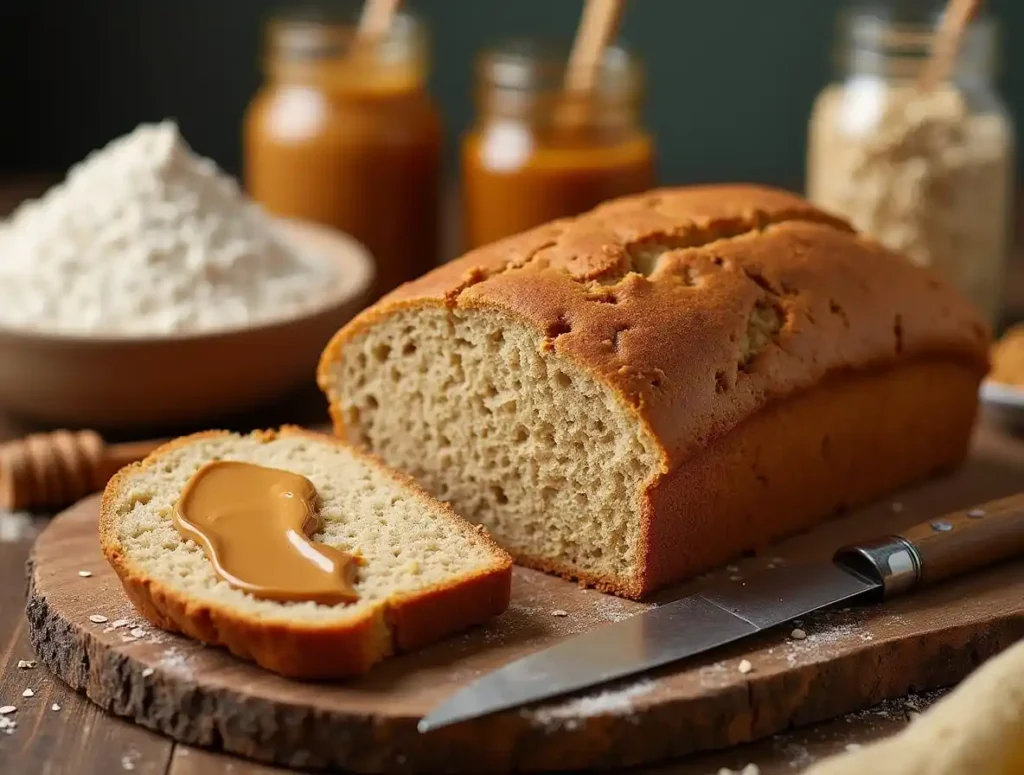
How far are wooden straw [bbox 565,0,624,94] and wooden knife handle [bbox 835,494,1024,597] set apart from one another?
5.87 feet

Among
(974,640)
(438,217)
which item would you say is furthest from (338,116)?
(974,640)

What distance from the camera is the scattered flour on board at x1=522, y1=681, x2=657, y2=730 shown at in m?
2.38

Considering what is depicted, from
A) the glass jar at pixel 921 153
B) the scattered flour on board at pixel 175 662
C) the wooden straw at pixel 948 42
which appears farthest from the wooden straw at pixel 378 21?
the scattered flour on board at pixel 175 662

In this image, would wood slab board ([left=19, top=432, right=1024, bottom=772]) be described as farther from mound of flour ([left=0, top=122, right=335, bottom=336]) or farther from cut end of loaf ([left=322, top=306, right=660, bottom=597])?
mound of flour ([left=0, top=122, right=335, bottom=336])

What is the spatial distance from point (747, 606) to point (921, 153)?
6.49 feet

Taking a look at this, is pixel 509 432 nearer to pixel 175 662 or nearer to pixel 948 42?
pixel 175 662

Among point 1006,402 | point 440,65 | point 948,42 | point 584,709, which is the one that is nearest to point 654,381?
point 584,709

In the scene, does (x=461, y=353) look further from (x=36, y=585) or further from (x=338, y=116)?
(x=338, y=116)

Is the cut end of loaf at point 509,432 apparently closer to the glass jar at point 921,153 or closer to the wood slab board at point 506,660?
the wood slab board at point 506,660

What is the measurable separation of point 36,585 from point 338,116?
7.21ft

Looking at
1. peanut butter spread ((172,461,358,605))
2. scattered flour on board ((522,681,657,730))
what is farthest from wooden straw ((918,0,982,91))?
scattered flour on board ((522,681,657,730))

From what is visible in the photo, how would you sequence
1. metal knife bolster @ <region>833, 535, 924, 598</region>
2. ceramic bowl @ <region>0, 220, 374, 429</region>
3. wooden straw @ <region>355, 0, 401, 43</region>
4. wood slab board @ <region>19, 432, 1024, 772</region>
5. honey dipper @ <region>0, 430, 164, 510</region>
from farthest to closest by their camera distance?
1. wooden straw @ <region>355, 0, 401, 43</region>
2. ceramic bowl @ <region>0, 220, 374, 429</region>
3. honey dipper @ <region>0, 430, 164, 510</region>
4. metal knife bolster @ <region>833, 535, 924, 598</region>
5. wood slab board @ <region>19, 432, 1024, 772</region>

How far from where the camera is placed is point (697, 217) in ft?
11.1

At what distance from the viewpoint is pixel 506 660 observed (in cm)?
258
